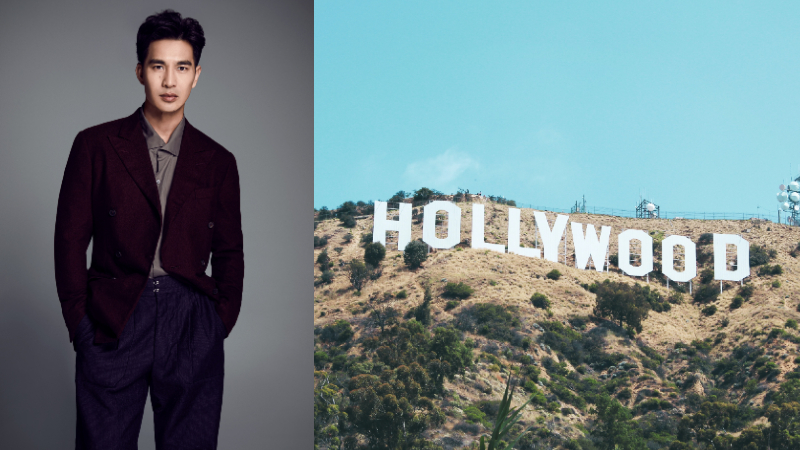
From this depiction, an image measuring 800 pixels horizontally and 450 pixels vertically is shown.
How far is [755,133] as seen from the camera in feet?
33.8

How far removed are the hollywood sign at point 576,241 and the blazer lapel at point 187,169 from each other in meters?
10.7

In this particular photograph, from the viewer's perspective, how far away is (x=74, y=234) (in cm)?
196

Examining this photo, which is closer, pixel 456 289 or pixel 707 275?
pixel 707 275

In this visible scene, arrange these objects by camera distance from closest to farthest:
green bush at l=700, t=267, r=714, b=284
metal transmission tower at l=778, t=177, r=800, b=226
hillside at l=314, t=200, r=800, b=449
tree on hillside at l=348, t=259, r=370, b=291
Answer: metal transmission tower at l=778, t=177, r=800, b=226 < hillside at l=314, t=200, r=800, b=449 < green bush at l=700, t=267, r=714, b=284 < tree on hillside at l=348, t=259, r=370, b=291

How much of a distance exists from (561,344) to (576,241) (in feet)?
7.75

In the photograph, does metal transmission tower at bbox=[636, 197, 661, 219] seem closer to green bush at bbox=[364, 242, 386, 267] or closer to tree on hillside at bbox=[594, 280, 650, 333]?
tree on hillside at bbox=[594, 280, 650, 333]

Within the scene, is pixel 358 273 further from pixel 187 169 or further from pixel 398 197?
pixel 187 169

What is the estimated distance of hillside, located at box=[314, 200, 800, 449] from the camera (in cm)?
1131

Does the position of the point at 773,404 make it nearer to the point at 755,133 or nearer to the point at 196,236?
the point at 755,133

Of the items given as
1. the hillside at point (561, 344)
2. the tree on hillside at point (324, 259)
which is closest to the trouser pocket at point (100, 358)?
the hillside at point (561, 344)

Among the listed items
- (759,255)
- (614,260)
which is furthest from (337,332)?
(759,255)

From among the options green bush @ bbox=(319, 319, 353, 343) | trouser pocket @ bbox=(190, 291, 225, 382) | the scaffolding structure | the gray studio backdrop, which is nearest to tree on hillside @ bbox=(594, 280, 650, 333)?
the scaffolding structure

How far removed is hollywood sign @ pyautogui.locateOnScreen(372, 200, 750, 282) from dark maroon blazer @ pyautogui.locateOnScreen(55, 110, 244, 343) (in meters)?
10.7

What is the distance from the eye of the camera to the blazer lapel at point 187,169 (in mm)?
→ 2076
